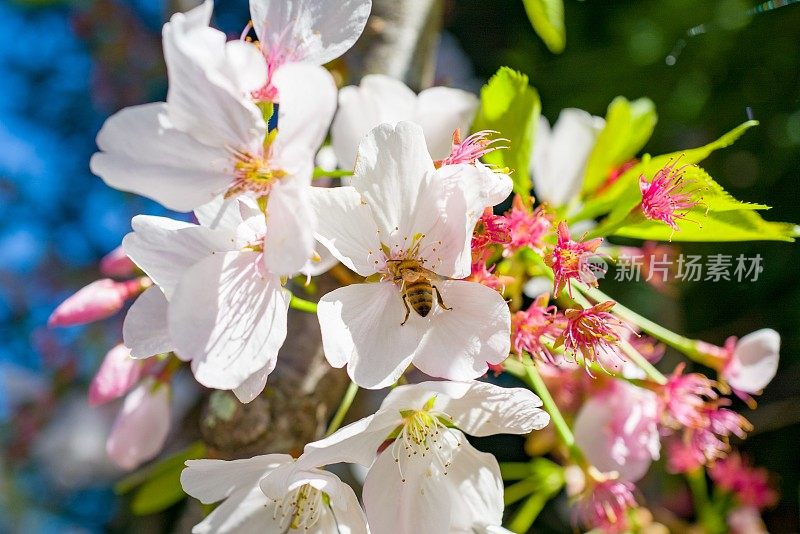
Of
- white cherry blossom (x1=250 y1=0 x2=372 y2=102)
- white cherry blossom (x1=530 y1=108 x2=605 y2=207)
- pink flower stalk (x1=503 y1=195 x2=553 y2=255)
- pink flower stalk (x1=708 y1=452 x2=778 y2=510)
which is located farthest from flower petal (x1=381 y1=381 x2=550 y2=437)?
pink flower stalk (x1=708 y1=452 x2=778 y2=510)

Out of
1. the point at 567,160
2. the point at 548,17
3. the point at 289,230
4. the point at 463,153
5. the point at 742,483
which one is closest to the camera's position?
the point at 289,230

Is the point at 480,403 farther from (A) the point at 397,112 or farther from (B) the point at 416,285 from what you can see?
(A) the point at 397,112

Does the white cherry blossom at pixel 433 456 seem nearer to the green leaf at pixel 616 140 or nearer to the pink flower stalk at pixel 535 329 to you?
the pink flower stalk at pixel 535 329

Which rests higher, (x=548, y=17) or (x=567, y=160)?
(x=548, y=17)

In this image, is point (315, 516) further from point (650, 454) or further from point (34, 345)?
point (34, 345)

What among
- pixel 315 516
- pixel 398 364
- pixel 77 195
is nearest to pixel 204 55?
pixel 398 364

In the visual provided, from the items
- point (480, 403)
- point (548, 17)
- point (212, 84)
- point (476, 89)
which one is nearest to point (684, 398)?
point (480, 403)

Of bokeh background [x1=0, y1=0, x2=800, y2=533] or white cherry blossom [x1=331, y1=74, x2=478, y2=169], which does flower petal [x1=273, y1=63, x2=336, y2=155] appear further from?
bokeh background [x1=0, y1=0, x2=800, y2=533]
